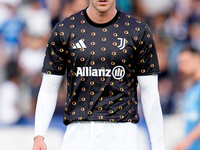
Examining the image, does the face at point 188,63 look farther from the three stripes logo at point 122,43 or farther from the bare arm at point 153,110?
the three stripes logo at point 122,43

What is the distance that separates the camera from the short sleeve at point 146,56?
3.52m

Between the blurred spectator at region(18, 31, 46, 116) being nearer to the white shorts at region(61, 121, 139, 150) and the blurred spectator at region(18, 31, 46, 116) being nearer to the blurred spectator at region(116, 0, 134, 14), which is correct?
the blurred spectator at region(116, 0, 134, 14)

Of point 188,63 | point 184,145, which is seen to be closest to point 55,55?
point 184,145

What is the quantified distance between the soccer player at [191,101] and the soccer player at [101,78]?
3.24m

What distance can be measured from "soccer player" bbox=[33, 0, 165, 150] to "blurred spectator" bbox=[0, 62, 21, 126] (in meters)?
4.39

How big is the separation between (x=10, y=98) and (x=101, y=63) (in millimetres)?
4770

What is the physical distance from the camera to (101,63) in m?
3.46

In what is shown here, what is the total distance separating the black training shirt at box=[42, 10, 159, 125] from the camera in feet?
11.3

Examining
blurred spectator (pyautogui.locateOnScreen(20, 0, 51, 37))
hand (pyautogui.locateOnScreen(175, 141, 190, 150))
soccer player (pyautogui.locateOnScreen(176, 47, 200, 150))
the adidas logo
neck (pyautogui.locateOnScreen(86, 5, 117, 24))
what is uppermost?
blurred spectator (pyautogui.locateOnScreen(20, 0, 51, 37))

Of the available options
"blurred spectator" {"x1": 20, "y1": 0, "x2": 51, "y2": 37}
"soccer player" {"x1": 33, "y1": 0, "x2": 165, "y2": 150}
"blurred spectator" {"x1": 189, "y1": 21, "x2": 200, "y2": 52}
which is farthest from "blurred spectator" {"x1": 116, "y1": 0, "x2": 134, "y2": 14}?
"soccer player" {"x1": 33, "y1": 0, "x2": 165, "y2": 150}

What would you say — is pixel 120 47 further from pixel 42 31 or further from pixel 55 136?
pixel 42 31

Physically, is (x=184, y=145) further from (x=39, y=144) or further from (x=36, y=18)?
(x=39, y=144)

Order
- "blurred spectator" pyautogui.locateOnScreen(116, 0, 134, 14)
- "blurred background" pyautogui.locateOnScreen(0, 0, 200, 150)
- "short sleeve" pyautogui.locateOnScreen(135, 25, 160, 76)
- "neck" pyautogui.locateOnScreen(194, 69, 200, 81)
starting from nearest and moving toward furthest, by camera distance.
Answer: "short sleeve" pyautogui.locateOnScreen(135, 25, 160, 76), "neck" pyautogui.locateOnScreen(194, 69, 200, 81), "blurred background" pyautogui.locateOnScreen(0, 0, 200, 150), "blurred spectator" pyautogui.locateOnScreen(116, 0, 134, 14)

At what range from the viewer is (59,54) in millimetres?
3553
